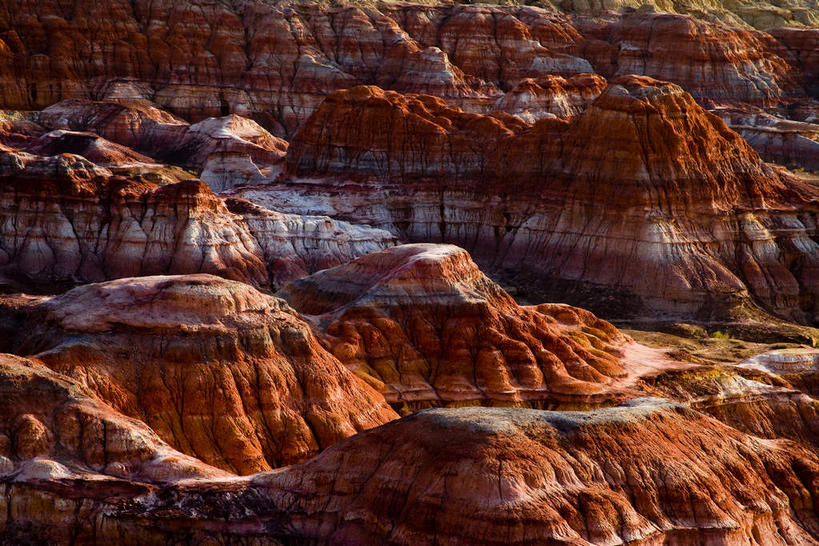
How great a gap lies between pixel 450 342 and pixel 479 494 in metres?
25.0

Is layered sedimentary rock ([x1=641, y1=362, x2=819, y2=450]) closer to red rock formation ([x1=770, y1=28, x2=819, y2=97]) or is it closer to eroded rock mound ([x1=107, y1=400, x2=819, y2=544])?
eroded rock mound ([x1=107, y1=400, x2=819, y2=544])

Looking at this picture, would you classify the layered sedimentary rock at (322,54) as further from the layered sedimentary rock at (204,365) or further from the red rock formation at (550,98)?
the layered sedimentary rock at (204,365)

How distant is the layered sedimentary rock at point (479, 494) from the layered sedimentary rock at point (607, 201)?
43.7m

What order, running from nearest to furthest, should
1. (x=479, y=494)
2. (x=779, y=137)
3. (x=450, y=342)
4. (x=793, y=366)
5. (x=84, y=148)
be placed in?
(x=479, y=494)
(x=450, y=342)
(x=793, y=366)
(x=84, y=148)
(x=779, y=137)

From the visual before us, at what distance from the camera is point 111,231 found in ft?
285

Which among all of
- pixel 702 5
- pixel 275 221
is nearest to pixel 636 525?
pixel 275 221

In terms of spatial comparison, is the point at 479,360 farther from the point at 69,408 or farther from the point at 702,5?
the point at 702,5

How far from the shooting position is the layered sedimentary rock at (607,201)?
89.6 m

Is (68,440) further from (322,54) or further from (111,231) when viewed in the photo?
(322,54)

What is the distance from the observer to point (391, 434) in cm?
→ 4228

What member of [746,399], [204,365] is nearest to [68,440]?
[204,365]

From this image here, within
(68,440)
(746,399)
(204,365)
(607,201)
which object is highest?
(68,440)

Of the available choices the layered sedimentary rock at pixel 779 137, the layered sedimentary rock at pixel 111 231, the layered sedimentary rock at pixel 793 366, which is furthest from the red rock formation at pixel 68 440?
the layered sedimentary rock at pixel 779 137

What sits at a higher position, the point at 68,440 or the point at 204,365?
the point at 68,440
